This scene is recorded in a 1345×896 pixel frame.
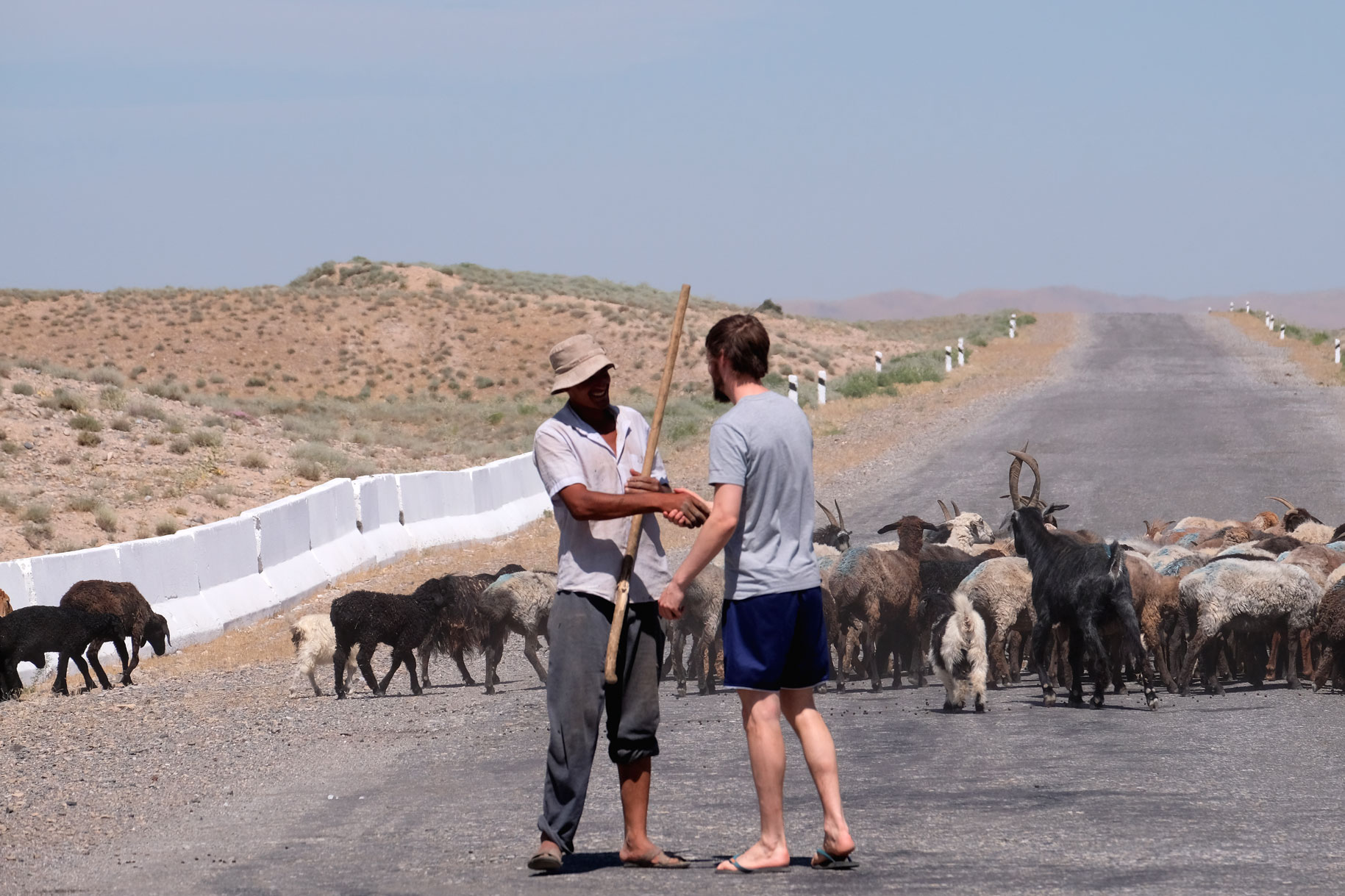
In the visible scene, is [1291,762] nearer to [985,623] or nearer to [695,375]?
[985,623]

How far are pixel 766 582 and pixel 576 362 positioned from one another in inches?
46.0

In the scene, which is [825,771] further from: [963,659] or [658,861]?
[963,659]

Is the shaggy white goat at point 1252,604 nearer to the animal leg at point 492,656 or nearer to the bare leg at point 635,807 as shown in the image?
the animal leg at point 492,656

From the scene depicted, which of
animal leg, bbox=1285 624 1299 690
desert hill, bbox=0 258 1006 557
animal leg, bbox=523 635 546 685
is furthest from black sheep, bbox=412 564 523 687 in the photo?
desert hill, bbox=0 258 1006 557

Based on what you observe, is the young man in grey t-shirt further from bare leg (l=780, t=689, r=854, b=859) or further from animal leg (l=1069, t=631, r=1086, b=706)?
animal leg (l=1069, t=631, r=1086, b=706)

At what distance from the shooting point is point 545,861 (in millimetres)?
5871

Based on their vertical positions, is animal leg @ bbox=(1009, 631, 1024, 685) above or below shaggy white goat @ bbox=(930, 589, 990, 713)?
below

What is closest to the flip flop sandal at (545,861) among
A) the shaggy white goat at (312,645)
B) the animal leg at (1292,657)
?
the shaggy white goat at (312,645)

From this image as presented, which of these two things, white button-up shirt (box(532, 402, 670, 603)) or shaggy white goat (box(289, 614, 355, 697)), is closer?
white button-up shirt (box(532, 402, 670, 603))

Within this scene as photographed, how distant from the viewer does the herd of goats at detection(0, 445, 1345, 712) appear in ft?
33.5

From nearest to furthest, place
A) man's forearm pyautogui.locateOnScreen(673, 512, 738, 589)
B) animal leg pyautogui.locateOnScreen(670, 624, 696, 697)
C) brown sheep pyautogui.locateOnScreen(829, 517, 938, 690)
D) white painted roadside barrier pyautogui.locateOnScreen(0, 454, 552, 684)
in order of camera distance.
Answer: man's forearm pyautogui.locateOnScreen(673, 512, 738, 589), animal leg pyautogui.locateOnScreen(670, 624, 696, 697), brown sheep pyautogui.locateOnScreen(829, 517, 938, 690), white painted roadside barrier pyautogui.locateOnScreen(0, 454, 552, 684)

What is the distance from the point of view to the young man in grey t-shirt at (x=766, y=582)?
5.70 metres

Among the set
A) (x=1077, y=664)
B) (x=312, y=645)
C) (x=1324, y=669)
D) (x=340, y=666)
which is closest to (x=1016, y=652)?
(x=1077, y=664)

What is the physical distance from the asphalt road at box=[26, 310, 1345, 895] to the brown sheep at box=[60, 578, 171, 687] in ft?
2.83
